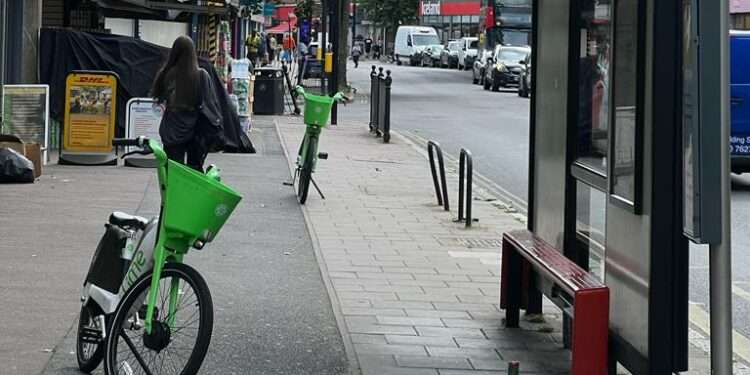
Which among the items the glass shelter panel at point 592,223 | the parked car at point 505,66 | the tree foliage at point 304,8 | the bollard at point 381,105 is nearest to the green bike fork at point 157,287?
the glass shelter panel at point 592,223

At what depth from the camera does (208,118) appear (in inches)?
444

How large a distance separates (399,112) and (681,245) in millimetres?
27097

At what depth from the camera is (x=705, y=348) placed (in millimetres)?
7449

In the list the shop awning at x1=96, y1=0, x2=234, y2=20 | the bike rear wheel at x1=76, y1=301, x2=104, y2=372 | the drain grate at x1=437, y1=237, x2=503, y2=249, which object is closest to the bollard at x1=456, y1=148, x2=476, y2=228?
the drain grate at x1=437, y1=237, x2=503, y2=249

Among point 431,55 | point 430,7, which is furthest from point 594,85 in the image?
point 430,7

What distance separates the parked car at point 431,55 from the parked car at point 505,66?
2809cm

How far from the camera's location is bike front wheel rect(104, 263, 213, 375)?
5.64 m

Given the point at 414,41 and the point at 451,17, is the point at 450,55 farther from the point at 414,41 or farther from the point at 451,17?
the point at 451,17

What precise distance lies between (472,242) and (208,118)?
2580mm

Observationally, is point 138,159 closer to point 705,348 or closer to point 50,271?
point 50,271

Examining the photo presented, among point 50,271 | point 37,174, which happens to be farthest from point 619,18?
point 37,174

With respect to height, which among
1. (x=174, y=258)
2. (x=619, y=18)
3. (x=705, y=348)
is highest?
(x=619, y=18)

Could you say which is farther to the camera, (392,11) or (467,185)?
(392,11)

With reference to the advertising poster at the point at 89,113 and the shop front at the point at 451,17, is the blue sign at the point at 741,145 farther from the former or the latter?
the shop front at the point at 451,17
